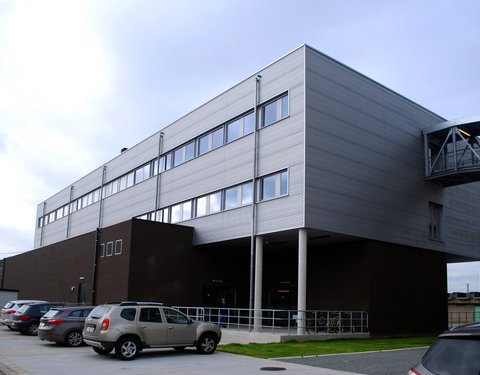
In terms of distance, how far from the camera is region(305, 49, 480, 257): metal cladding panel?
77.8 feet

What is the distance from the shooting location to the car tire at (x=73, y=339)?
697 inches

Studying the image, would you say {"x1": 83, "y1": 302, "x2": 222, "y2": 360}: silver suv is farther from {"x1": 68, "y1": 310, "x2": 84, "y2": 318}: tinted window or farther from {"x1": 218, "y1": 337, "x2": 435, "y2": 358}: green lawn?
{"x1": 68, "y1": 310, "x2": 84, "y2": 318}: tinted window

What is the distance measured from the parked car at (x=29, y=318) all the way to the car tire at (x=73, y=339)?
507 centimetres

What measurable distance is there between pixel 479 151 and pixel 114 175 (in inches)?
1071

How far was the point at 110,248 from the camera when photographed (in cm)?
2986

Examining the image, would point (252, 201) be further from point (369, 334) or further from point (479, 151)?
point (479, 151)

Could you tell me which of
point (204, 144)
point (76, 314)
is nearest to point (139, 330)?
point (76, 314)

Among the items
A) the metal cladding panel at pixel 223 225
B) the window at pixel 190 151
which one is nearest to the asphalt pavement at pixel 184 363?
the metal cladding panel at pixel 223 225

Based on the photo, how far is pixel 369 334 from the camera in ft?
78.9

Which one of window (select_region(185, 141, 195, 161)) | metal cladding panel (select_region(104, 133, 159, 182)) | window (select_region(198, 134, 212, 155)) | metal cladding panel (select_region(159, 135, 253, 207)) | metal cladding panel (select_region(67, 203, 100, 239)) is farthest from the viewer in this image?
metal cladding panel (select_region(67, 203, 100, 239))

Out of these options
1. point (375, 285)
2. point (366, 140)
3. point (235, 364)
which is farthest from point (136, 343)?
point (366, 140)

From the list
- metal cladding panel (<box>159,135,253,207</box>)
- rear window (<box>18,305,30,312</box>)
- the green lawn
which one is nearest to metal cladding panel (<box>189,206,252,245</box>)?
metal cladding panel (<box>159,135,253,207</box>)

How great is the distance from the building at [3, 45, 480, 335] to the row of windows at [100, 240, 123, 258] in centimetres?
12

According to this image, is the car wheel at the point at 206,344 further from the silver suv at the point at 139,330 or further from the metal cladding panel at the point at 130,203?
the metal cladding panel at the point at 130,203
